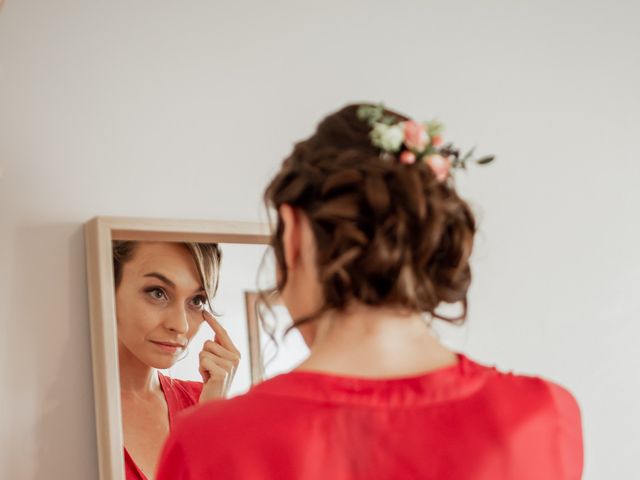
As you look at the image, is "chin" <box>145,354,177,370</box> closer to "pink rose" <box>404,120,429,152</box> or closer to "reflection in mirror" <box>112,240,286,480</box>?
"reflection in mirror" <box>112,240,286,480</box>

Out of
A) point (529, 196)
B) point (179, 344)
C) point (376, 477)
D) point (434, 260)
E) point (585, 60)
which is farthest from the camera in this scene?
point (585, 60)

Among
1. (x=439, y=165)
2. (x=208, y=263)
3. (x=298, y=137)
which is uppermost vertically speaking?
(x=298, y=137)

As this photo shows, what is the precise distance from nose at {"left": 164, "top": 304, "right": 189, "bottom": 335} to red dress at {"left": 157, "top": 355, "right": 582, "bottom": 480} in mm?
668

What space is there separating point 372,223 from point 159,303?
28.6 inches

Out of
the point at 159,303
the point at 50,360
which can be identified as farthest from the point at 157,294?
the point at 50,360

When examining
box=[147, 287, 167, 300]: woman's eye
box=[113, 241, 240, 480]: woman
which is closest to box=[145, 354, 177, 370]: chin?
box=[113, 241, 240, 480]: woman

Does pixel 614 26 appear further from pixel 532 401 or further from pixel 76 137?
pixel 532 401

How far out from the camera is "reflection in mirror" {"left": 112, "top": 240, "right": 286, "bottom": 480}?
5.59 ft

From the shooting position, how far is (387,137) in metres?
1.19

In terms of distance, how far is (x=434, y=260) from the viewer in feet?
3.89

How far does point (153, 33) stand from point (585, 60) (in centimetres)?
113

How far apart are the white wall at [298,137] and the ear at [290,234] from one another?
2.10 ft

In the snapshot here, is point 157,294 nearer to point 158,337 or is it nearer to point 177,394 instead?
point 158,337

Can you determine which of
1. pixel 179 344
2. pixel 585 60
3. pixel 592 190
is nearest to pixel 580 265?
pixel 592 190
